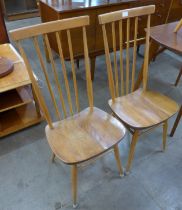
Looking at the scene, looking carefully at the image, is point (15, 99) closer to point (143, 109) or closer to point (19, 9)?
point (143, 109)

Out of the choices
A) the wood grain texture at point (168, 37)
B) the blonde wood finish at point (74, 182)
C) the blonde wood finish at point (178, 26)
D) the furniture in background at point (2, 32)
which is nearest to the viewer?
the blonde wood finish at point (74, 182)

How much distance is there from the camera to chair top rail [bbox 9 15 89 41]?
0.99m

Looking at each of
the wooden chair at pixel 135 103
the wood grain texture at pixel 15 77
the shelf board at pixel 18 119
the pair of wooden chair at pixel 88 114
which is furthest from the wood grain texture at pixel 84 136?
the shelf board at pixel 18 119

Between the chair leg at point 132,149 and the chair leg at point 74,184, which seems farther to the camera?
the chair leg at point 132,149

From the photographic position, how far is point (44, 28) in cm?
105

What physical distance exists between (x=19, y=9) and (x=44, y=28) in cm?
340

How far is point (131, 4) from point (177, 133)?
4.49 ft

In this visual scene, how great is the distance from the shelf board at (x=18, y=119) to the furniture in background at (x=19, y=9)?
106 inches

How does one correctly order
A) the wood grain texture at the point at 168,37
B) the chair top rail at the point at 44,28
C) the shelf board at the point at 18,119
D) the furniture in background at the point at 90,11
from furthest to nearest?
1. the furniture in background at the point at 90,11
2. the shelf board at the point at 18,119
3. the wood grain texture at the point at 168,37
4. the chair top rail at the point at 44,28

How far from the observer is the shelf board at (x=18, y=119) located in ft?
5.44

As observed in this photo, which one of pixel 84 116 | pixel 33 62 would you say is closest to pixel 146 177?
pixel 84 116

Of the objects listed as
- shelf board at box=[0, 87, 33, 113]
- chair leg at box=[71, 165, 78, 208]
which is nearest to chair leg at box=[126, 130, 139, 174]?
chair leg at box=[71, 165, 78, 208]

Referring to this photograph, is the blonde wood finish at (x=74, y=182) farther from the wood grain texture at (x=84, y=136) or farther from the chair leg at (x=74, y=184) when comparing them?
the wood grain texture at (x=84, y=136)

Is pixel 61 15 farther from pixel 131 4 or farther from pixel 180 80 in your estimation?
pixel 180 80
